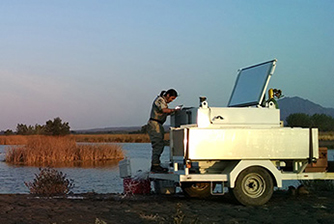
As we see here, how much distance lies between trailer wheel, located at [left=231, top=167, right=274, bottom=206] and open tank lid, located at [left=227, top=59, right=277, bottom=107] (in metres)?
1.34

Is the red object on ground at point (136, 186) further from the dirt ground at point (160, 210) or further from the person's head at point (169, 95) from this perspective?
the person's head at point (169, 95)

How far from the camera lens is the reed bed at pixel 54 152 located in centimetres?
3275

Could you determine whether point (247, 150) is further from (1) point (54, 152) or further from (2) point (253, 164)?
(1) point (54, 152)

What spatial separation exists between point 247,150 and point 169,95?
2495 millimetres

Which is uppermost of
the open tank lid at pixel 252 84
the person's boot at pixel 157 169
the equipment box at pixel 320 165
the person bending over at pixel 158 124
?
the open tank lid at pixel 252 84

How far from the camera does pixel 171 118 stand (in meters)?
11.8

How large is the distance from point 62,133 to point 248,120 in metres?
45.3

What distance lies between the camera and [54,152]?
32906 millimetres

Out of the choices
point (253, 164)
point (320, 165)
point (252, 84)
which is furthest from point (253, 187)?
point (252, 84)

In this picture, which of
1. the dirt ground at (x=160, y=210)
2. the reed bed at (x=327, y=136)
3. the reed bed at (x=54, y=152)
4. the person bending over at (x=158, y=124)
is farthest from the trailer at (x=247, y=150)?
the reed bed at (x=327, y=136)

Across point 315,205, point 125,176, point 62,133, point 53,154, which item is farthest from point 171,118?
point 62,133

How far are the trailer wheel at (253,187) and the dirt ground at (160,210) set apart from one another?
0.18 metres

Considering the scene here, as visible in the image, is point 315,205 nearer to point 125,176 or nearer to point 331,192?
point 331,192

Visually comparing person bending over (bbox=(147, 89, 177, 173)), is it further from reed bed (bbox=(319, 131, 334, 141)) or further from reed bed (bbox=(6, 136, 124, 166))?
reed bed (bbox=(319, 131, 334, 141))
